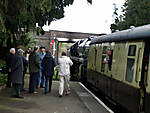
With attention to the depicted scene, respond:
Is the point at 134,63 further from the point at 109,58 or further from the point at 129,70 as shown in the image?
the point at 109,58

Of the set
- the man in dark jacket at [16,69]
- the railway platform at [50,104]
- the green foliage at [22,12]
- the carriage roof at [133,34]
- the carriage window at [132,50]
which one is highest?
the green foliage at [22,12]

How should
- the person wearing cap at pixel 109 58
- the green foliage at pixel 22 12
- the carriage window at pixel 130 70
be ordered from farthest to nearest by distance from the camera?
the person wearing cap at pixel 109 58
the green foliage at pixel 22 12
the carriage window at pixel 130 70

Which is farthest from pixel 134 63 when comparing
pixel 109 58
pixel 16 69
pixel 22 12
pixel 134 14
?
pixel 134 14

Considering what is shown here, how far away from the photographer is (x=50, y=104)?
9.27 meters

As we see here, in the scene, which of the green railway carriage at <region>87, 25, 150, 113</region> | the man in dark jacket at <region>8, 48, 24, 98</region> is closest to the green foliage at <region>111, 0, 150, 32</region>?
the green railway carriage at <region>87, 25, 150, 113</region>

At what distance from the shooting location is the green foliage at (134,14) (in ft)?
97.1

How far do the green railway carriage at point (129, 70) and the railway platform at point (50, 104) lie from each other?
2.57 feet

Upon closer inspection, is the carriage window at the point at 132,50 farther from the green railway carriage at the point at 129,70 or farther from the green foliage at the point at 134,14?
the green foliage at the point at 134,14

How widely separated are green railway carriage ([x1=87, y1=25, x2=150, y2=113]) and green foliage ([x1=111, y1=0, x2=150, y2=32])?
768 inches

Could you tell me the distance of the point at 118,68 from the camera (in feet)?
29.1

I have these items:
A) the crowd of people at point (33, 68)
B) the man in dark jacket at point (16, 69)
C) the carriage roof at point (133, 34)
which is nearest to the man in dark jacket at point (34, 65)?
the crowd of people at point (33, 68)

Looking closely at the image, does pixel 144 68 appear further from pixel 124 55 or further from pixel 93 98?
pixel 93 98

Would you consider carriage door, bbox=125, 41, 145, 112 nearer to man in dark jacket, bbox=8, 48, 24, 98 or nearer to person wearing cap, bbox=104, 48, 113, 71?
person wearing cap, bbox=104, 48, 113, 71

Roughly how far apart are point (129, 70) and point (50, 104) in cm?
301
